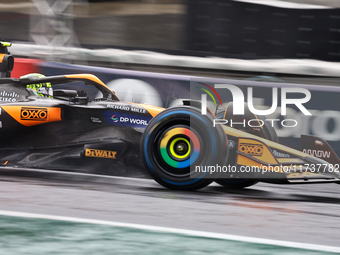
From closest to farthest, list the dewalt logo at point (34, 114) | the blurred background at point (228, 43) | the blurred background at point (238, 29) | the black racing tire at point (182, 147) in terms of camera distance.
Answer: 1. the black racing tire at point (182, 147)
2. the dewalt logo at point (34, 114)
3. the blurred background at point (228, 43)
4. the blurred background at point (238, 29)

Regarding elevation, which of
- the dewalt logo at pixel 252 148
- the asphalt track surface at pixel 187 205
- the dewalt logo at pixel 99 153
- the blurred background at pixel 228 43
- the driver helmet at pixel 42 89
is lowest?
the asphalt track surface at pixel 187 205

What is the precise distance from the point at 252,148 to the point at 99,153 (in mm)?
1505

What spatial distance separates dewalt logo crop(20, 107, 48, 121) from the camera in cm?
542

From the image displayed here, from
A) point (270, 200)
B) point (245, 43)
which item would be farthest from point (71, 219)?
point (245, 43)

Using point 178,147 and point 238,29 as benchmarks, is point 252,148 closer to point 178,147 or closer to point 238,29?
point 178,147

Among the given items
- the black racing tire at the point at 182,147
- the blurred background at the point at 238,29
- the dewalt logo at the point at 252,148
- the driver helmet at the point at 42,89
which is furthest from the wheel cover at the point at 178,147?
the blurred background at the point at 238,29

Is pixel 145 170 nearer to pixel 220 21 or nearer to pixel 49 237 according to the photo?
pixel 49 237

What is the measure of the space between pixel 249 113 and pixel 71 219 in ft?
6.94

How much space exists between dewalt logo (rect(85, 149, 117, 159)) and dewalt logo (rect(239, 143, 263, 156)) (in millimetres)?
1263

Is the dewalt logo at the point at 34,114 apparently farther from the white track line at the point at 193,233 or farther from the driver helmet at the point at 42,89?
the white track line at the point at 193,233

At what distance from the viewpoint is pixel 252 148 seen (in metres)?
4.90

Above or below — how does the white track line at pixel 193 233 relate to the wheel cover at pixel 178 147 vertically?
below

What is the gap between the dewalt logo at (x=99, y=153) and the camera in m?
5.32

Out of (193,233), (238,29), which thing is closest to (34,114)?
(193,233)
